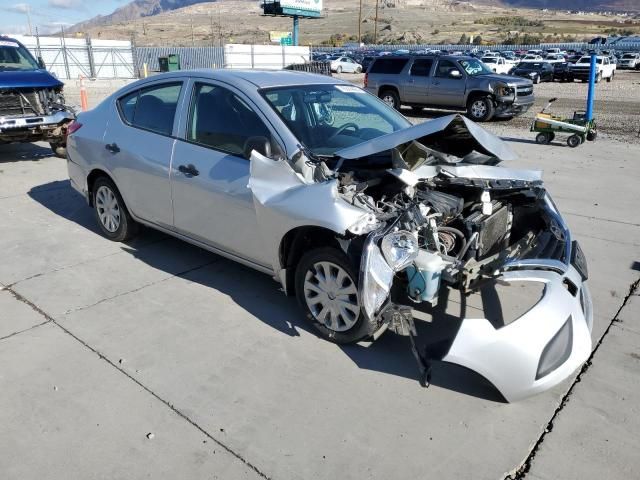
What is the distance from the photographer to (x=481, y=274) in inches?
131

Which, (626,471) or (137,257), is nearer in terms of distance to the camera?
(626,471)

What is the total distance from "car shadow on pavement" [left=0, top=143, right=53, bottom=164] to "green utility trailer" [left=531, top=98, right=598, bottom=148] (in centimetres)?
1003

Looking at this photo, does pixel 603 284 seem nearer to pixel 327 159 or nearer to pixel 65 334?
pixel 327 159

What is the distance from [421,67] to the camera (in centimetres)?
1664

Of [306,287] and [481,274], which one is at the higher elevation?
[481,274]

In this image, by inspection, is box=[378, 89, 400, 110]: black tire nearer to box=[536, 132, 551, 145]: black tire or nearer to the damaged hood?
box=[536, 132, 551, 145]: black tire

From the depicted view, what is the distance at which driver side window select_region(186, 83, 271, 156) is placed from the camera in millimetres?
4070

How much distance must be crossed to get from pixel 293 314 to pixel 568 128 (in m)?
9.32

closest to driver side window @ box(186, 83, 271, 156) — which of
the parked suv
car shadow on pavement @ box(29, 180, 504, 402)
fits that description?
car shadow on pavement @ box(29, 180, 504, 402)

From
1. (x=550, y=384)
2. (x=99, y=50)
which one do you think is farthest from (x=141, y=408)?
(x=99, y=50)

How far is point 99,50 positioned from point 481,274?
110ft

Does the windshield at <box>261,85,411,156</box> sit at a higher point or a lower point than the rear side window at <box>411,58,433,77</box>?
higher

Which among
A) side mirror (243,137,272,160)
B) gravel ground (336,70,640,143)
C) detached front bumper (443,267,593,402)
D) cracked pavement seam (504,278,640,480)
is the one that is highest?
side mirror (243,137,272,160)

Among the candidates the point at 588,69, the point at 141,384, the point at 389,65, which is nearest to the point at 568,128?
the point at 389,65
